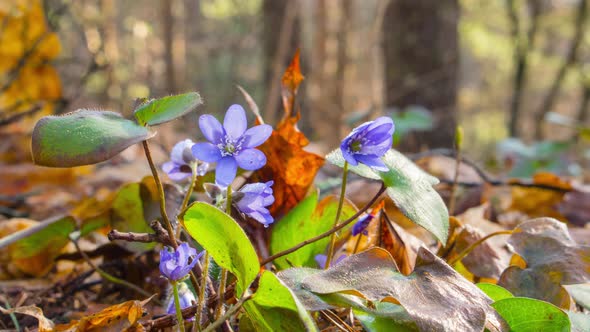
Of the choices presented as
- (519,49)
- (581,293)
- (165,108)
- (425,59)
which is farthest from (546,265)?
(519,49)

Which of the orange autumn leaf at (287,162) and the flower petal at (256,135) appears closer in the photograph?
the flower petal at (256,135)

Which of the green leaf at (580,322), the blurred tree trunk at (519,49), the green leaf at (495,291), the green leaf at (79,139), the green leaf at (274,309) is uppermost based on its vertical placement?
the green leaf at (79,139)

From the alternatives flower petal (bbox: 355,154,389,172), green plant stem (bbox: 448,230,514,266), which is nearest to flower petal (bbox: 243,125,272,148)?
flower petal (bbox: 355,154,389,172)

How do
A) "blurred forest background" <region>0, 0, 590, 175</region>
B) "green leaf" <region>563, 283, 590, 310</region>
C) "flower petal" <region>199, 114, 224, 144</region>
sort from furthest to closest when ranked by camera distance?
"blurred forest background" <region>0, 0, 590, 175</region>
"green leaf" <region>563, 283, 590, 310</region>
"flower petal" <region>199, 114, 224, 144</region>

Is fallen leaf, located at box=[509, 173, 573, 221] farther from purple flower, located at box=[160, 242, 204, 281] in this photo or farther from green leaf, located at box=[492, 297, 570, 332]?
purple flower, located at box=[160, 242, 204, 281]

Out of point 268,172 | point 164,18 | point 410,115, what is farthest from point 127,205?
point 164,18

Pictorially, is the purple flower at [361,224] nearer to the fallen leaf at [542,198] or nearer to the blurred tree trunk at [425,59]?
the fallen leaf at [542,198]

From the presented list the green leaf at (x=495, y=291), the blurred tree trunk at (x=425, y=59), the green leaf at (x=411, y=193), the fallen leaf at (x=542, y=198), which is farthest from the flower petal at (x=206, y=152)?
the blurred tree trunk at (x=425, y=59)
